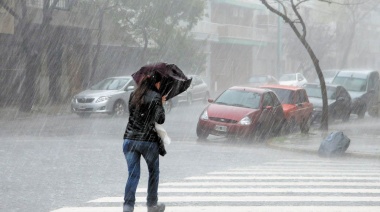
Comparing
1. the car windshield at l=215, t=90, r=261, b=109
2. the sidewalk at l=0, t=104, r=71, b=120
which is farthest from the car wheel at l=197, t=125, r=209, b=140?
the sidewalk at l=0, t=104, r=71, b=120

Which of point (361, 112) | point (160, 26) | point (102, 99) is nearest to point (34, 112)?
point (102, 99)

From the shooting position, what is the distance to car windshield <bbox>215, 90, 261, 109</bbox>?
21.5 meters

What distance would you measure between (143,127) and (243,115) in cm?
1248

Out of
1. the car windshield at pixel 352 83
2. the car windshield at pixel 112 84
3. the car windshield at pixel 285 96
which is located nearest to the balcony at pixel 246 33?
the car windshield at pixel 352 83

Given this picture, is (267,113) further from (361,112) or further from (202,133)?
(361,112)

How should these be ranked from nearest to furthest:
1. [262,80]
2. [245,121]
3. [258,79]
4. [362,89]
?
[245,121] < [362,89] < [262,80] < [258,79]

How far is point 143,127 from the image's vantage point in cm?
821

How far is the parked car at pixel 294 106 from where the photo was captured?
23797 mm

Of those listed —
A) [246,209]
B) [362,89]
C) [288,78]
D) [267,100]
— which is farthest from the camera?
[288,78]

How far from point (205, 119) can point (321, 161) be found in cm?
514

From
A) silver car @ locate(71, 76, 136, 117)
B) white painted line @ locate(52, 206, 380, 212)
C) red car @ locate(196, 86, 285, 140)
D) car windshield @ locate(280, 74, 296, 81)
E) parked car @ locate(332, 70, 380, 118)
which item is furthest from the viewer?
car windshield @ locate(280, 74, 296, 81)

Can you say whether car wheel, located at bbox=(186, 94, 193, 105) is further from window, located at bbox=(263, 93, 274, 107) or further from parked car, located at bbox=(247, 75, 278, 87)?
window, located at bbox=(263, 93, 274, 107)

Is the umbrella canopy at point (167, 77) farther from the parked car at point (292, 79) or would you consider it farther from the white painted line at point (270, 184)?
the parked car at point (292, 79)

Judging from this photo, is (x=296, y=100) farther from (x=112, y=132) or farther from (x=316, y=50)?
(x=316, y=50)
